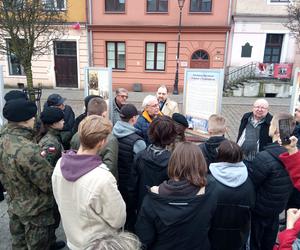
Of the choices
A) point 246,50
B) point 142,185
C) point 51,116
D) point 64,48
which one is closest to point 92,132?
point 142,185

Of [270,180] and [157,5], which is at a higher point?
Answer: [157,5]

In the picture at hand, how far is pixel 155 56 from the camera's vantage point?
18.7m

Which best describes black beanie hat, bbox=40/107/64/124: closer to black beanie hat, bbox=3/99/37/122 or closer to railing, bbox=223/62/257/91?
black beanie hat, bbox=3/99/37/122

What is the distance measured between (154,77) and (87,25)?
215 inches

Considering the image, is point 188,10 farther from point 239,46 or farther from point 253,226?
point 253,226

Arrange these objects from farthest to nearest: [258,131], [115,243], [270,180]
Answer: [258,131], [270,180], [115,243]

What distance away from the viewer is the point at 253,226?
316cm

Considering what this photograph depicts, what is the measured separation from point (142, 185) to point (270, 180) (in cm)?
126

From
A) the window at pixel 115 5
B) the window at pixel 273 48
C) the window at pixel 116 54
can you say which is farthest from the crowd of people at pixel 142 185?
the window at pixel 273 48

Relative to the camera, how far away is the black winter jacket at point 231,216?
2459 millimetres

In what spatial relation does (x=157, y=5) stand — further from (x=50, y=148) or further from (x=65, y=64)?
(x=50, y=148)

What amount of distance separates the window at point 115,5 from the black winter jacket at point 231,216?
17.9 meters

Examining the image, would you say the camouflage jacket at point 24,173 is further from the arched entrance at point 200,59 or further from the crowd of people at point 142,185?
the arched entrance at point 200,59

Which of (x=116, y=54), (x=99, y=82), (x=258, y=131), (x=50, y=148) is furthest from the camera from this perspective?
(x=116, y=54)
